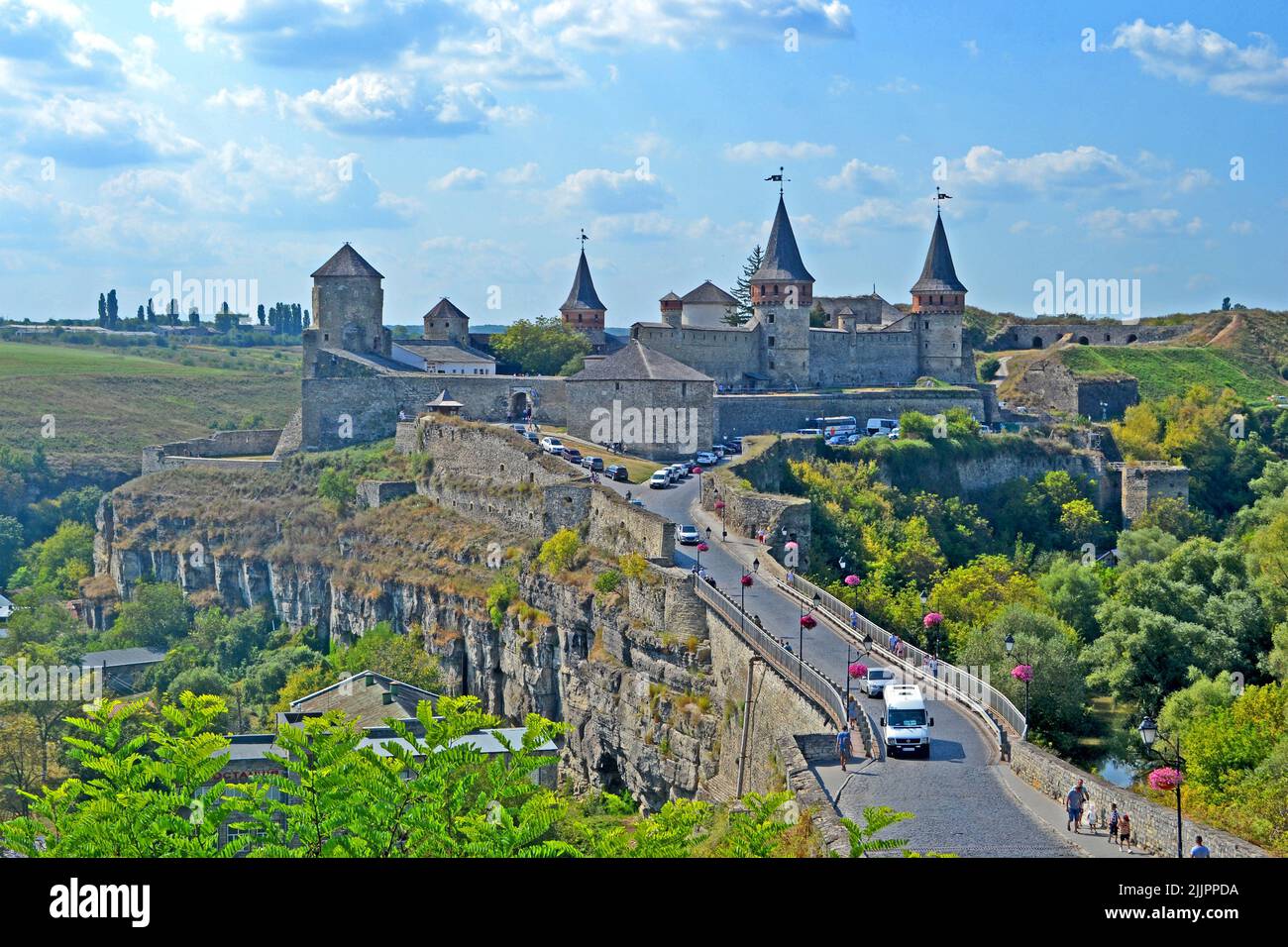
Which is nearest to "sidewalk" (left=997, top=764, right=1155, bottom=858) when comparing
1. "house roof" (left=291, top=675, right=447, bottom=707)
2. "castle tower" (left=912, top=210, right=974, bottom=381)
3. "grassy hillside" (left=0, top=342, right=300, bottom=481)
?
"house roof" (left=291, top=675, right=447, bottom=707)

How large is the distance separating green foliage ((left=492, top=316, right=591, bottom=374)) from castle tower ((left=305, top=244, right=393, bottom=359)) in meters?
5.37

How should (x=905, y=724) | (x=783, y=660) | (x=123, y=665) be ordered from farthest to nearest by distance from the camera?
1. (x=123, y=665)
2. (x=783, y=660)
3. (x=905, y=724)

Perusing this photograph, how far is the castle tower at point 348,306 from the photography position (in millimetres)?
69188

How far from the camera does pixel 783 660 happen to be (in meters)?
29.0

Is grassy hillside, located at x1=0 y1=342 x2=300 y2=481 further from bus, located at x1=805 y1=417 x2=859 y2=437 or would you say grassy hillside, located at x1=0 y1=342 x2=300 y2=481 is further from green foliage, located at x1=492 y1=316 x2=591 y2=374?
bus, located at x1=805 y1=417 x2=859 y2=437

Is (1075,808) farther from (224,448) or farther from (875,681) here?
(224,448)

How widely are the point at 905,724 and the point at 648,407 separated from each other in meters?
34.2

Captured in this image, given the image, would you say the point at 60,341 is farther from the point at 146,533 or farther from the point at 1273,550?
the point at 1273,550

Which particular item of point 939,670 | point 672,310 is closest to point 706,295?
point 672,310

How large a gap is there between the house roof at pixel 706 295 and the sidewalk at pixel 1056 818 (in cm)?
5501

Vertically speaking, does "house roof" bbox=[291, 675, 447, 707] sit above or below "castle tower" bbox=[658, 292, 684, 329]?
below

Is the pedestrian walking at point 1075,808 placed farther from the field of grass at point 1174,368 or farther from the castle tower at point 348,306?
the field of grass at point 1174,368

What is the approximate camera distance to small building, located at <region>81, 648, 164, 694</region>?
5478 cm
